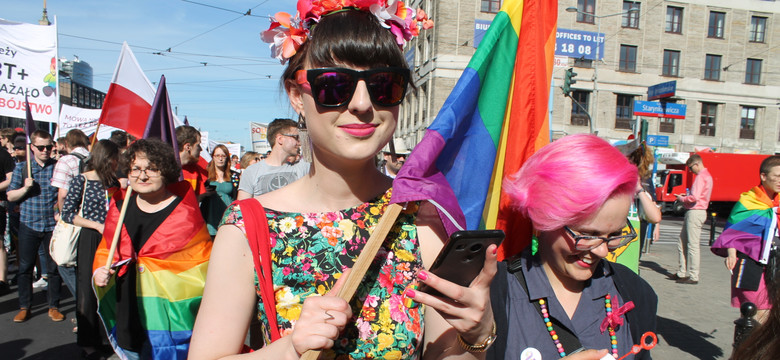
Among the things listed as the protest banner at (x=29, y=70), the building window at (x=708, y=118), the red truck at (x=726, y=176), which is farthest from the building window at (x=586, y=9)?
the protest banner at (x=29, y=70)

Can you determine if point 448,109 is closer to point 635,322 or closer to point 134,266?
point 635,322

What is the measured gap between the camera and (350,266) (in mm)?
1379

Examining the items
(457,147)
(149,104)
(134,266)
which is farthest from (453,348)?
(149,104)

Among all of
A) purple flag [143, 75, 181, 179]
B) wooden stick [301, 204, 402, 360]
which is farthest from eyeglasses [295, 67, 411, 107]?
purple flag [143, 75, 181, 179]

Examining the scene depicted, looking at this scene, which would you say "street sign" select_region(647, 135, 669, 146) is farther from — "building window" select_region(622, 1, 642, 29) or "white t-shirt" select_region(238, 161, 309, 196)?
"white t-shirt" select_region(238, 161, 309, 196)

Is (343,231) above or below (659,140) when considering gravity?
below

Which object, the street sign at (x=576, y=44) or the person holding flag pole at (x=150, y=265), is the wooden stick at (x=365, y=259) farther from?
the street sign at (x=576, y=44)

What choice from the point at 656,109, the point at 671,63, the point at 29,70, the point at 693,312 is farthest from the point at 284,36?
the point at 671,63

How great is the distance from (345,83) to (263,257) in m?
0.52

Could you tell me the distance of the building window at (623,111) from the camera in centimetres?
3053

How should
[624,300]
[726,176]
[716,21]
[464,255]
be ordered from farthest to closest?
[716,21], [726,176], [624,300], [464,255]

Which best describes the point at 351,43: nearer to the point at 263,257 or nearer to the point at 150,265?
the point at 263,257

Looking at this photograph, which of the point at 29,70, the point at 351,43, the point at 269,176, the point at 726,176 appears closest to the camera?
the point at 351,43

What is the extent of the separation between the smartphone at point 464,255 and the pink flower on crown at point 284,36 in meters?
0.78
